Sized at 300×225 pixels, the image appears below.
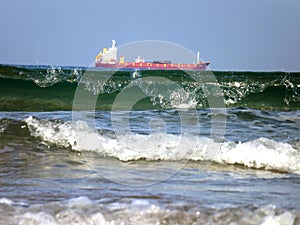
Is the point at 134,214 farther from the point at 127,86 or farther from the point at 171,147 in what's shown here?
the point at 127,86

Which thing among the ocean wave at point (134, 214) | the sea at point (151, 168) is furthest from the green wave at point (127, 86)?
the ocean wave at point (134, 214)

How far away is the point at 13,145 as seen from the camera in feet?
15.5

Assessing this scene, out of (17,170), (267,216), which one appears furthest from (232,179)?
(17,170)

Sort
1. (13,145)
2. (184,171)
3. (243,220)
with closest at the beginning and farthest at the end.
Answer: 1. (243,220)
2. (184,171)
3. (13,145)

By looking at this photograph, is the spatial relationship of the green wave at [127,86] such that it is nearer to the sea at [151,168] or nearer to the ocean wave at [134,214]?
the sea at [151,168]

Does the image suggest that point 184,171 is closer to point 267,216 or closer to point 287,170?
point 287,170

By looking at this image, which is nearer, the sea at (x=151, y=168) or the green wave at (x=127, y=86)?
the sea at (x=151, y=168)

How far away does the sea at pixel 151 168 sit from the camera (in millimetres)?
2539

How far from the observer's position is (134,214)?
8.22 ft

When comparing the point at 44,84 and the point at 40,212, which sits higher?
the point at 44,84

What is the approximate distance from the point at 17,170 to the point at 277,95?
371 inches

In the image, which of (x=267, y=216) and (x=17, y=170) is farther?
(x=17, y=170)

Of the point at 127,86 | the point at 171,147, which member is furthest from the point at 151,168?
the point at 127,86

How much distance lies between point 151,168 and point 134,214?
1.44m
